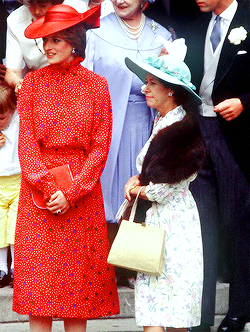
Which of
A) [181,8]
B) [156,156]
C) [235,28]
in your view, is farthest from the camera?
[181,8]

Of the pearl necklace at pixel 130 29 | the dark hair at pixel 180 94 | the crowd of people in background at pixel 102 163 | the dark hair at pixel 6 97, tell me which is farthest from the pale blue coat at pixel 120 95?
the dark hair at pixel 180 94

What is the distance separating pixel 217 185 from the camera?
18.7ft

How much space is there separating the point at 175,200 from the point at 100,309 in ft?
2.39

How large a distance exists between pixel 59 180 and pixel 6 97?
1226mm

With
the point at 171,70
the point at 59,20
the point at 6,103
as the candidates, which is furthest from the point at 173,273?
the point at 6,103

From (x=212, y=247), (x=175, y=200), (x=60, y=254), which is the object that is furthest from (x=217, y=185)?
(x=60, y=254)

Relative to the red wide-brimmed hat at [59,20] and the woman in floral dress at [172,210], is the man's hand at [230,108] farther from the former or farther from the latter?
the red wide-brimmed hat at [59,20]

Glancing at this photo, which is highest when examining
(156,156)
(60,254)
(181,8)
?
(181,8)

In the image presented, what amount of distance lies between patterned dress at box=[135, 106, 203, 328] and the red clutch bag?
1.42ft

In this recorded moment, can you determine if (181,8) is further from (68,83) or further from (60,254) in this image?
(60,254)

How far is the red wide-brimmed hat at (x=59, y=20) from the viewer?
494cm

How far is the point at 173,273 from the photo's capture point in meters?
4.85

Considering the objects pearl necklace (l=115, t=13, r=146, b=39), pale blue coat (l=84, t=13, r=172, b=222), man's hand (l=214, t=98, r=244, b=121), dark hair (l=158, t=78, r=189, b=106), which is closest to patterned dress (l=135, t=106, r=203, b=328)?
dark hair (l=158, t=78, r=189, b=106)

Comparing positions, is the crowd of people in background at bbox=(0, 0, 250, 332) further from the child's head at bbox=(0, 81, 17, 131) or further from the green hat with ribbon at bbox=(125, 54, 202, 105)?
the child's head at bbox=(0, 81, 17, 131)
